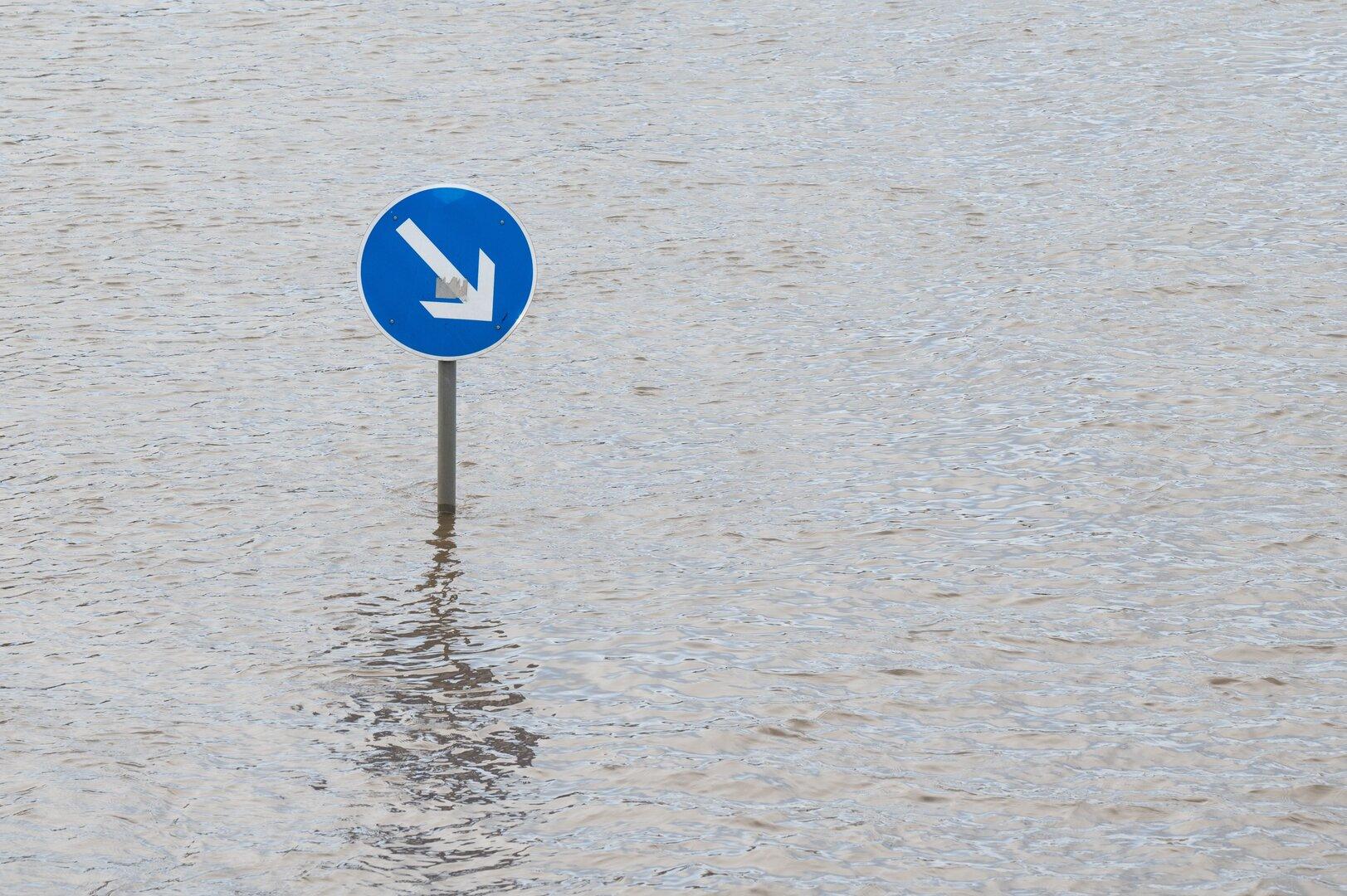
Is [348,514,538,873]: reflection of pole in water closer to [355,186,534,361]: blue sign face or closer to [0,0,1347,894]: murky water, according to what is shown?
[0,0,1347,894]: murky water

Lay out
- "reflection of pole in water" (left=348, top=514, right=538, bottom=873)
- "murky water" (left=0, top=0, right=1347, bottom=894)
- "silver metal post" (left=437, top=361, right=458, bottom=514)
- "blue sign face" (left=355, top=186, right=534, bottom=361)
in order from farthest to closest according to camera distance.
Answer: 1. "silver metal post" (left=437, top=361, right=458, bottom=514)
2. "blue sign face" (left=355, top=186, right=534, bottom=361)
3. "murky water" (left=0, top=0, right=1347, bottom=894)
4. "reflection of pole in water" (left=348, top=514, right=538, bottom=873)

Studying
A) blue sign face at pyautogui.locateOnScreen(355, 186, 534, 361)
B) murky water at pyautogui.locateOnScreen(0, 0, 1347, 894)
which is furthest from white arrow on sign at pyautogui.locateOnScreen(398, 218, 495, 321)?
murky water at pyautogui.locateOnScreen(0, 0, 1347, 894)

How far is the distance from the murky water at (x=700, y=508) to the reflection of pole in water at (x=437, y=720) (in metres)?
0.02

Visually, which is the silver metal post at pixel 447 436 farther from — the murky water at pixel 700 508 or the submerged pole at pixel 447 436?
the murky water at pixel 700 508

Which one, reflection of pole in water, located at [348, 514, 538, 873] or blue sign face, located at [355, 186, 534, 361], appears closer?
reflection of pole in water, located at [348, 514, 538, 873]

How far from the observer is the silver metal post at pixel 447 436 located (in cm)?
715

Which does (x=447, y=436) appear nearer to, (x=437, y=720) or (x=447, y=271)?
(x=447, y=271)

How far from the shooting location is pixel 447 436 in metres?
7.22

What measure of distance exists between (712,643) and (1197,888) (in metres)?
2.01

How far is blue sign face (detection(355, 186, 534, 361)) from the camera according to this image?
6.76 m

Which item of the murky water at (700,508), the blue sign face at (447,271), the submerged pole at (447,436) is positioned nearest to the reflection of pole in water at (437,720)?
the murky water at (700,508)

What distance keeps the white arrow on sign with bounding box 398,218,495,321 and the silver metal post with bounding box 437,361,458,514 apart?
280 mm

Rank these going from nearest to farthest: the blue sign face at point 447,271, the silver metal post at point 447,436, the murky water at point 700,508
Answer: the murky water at point 700,508 < the blue sign face at point 447,271 < the silver metal post at point 447,436

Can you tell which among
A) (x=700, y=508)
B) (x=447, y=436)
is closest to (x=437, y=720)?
(x=447, y=436)
